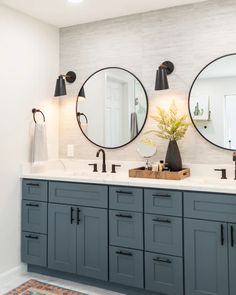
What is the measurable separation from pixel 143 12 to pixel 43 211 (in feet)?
7.15

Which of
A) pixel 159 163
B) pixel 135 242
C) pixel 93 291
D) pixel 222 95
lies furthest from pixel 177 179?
pixel 93 291

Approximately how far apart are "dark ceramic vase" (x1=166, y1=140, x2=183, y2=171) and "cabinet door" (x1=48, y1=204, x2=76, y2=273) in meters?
0.97

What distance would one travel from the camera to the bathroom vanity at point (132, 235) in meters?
2.48

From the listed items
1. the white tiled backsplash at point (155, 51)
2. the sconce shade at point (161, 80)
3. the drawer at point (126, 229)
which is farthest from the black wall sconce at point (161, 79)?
the drawer at point (126, 229)

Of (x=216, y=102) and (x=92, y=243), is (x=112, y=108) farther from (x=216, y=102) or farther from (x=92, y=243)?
(x=92, y=243)

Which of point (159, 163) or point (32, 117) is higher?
point (32, 117)

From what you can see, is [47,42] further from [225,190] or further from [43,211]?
[225,190]

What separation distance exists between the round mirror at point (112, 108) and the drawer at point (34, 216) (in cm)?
89

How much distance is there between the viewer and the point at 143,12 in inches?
131

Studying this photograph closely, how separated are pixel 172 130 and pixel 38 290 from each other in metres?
1.85

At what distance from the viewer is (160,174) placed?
2938 millimetres

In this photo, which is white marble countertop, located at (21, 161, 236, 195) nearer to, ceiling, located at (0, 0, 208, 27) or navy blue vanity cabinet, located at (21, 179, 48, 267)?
navy blue vanity cabinet, located at (21, 179, 48, 267)

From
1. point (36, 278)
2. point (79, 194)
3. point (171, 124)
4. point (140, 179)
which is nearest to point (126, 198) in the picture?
point (140, 179)

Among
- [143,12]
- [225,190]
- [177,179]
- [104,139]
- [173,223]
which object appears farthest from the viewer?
[104,139]
